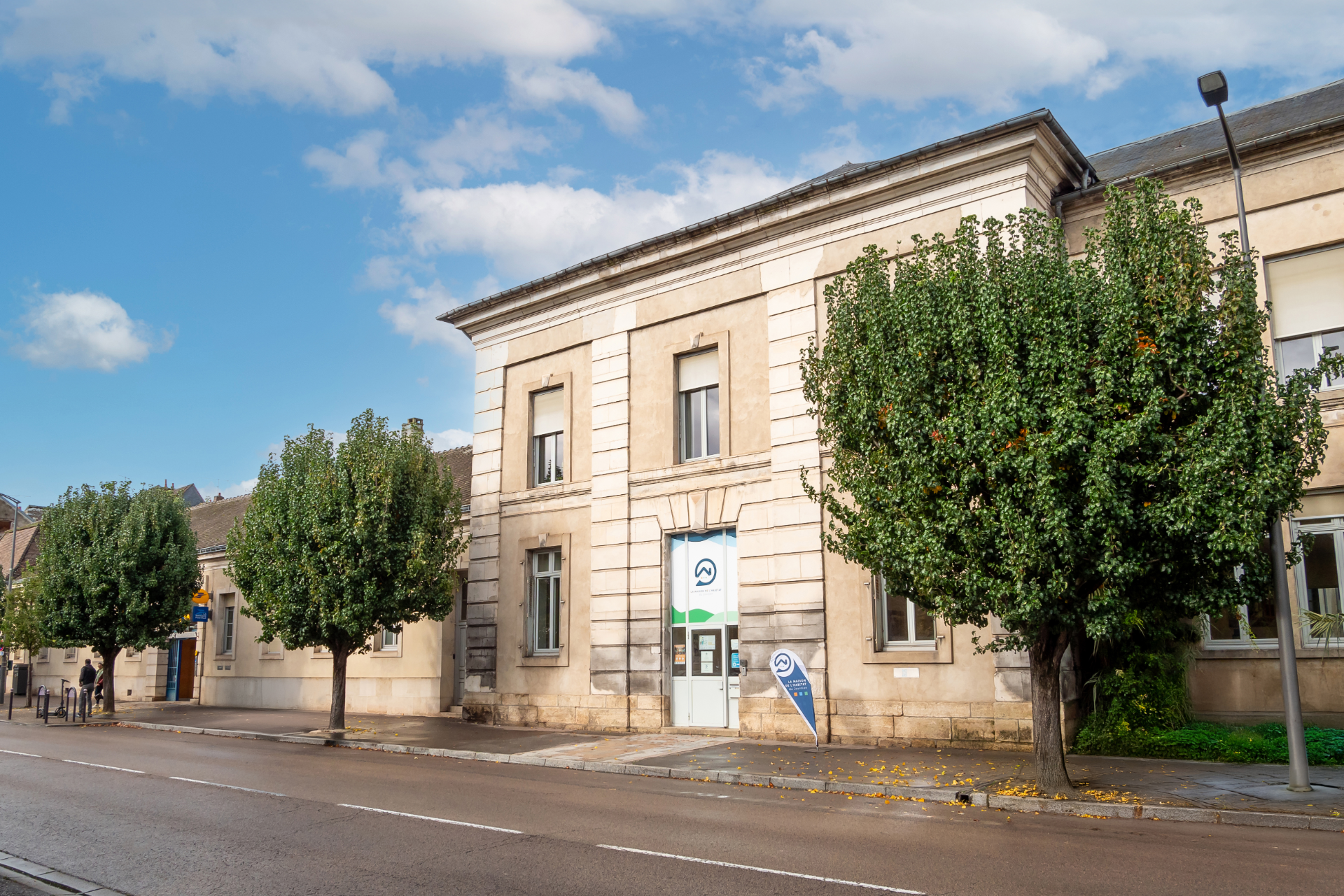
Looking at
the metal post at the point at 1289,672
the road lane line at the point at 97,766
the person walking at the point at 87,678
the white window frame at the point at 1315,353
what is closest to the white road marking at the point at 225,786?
the road lane line at the point at 97,766

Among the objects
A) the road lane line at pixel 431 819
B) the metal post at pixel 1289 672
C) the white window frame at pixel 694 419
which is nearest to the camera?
the road lane line at pixel 431 819

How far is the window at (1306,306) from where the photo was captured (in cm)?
1369

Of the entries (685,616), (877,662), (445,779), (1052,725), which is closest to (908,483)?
(1052,725)

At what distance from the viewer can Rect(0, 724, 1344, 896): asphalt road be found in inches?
271

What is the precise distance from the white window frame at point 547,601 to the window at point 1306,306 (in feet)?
44.1

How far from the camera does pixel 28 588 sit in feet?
91.7

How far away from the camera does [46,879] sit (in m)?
7.13

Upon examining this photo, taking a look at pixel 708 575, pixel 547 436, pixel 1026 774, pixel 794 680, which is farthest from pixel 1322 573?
pixel 547 436

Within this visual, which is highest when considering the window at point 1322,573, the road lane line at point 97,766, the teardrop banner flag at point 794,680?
the window at point 1322,573

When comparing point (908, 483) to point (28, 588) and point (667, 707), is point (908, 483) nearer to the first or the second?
point (667, 707)

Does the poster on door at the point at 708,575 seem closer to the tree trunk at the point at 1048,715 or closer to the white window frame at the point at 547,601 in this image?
the white window frame at the point at 547,601

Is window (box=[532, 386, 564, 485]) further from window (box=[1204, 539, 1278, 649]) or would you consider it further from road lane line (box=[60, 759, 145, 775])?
window (box=[1204, 539, 1278, 649])

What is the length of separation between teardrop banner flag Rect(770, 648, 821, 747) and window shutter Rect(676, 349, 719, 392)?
241 inches

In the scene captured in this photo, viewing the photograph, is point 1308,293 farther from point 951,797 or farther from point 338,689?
point 338,689
